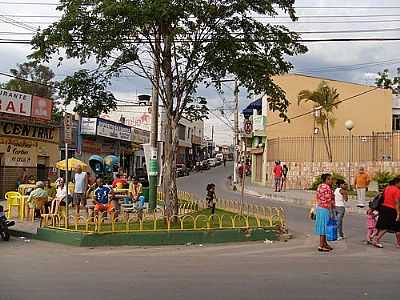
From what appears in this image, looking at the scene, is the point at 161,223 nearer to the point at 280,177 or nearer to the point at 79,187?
the point at 79,187

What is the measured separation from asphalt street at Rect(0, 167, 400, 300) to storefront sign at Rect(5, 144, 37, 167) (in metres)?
14.1

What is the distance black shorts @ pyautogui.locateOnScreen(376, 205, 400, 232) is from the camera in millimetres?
13359

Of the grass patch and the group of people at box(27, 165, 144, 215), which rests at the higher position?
the group of people at box(27, 165, 144, 215)

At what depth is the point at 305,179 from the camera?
1522 inches

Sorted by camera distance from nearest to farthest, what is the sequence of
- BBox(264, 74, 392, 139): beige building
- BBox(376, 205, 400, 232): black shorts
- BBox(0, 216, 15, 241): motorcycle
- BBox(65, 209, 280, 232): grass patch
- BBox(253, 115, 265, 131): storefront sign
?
BBox(376, 205, 400, 232): black shorts → BBox(65, 209, 280, 232): grass patch → BBox(0, 216, 15, 241): motorcycle → BBox(264, 74, 392, 139): beige building → BBox(253, 115, 265, 131): storefront sign

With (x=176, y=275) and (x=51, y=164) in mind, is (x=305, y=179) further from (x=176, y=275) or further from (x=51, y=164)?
(x=176, y=275)

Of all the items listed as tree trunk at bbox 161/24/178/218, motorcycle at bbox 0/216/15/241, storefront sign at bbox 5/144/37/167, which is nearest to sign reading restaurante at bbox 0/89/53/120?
storefront sign at bbox 5/144/37/167

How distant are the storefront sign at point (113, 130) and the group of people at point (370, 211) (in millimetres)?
28730

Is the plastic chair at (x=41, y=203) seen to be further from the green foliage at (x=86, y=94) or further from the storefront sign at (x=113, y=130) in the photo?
the storefront sign at (x=113, y=130)

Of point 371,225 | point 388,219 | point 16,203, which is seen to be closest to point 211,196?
point 371,225

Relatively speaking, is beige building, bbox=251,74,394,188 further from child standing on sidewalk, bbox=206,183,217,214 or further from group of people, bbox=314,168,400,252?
group of people, bbox=314,168,400,252

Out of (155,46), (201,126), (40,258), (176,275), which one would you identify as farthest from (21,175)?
(201,126)

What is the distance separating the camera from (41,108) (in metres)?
29.7

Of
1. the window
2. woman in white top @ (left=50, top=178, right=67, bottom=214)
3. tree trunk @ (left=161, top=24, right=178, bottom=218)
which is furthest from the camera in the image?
the window
